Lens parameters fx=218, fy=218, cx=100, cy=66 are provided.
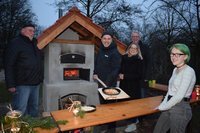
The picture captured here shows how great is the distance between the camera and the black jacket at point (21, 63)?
4.04 metres

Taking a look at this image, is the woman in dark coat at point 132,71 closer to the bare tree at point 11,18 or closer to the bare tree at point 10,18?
the bare tree at point 10,18

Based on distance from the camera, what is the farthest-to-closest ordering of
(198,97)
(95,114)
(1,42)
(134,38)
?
(1,42)
(134,38)
(198,97)
(95,114)

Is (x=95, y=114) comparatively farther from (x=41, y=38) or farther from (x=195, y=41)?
(x=195, y=41)

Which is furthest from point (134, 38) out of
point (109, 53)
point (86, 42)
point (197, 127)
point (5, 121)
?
point (5, 121)

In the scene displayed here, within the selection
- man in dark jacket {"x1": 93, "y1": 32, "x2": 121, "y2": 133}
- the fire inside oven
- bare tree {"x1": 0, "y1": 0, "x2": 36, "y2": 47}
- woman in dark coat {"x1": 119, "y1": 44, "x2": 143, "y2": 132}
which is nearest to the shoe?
man in dark jacket {"x1": 93, "y1": 32, "x2": 121, "y2": 133}

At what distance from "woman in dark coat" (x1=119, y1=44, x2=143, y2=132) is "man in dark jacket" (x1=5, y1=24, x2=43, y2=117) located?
1.79 meters

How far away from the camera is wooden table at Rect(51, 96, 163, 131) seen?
258 cm

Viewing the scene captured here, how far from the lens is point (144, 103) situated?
3.63m

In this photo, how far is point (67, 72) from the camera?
21.3 ft

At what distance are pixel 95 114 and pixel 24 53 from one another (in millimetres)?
2096

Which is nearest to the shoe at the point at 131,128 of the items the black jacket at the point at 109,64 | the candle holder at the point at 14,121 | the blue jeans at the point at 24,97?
the black jacket at the point at 109,64

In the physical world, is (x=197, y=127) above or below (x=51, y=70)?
below

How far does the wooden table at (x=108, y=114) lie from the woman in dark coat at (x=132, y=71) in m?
0.84

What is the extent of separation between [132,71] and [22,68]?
7.26 feet
